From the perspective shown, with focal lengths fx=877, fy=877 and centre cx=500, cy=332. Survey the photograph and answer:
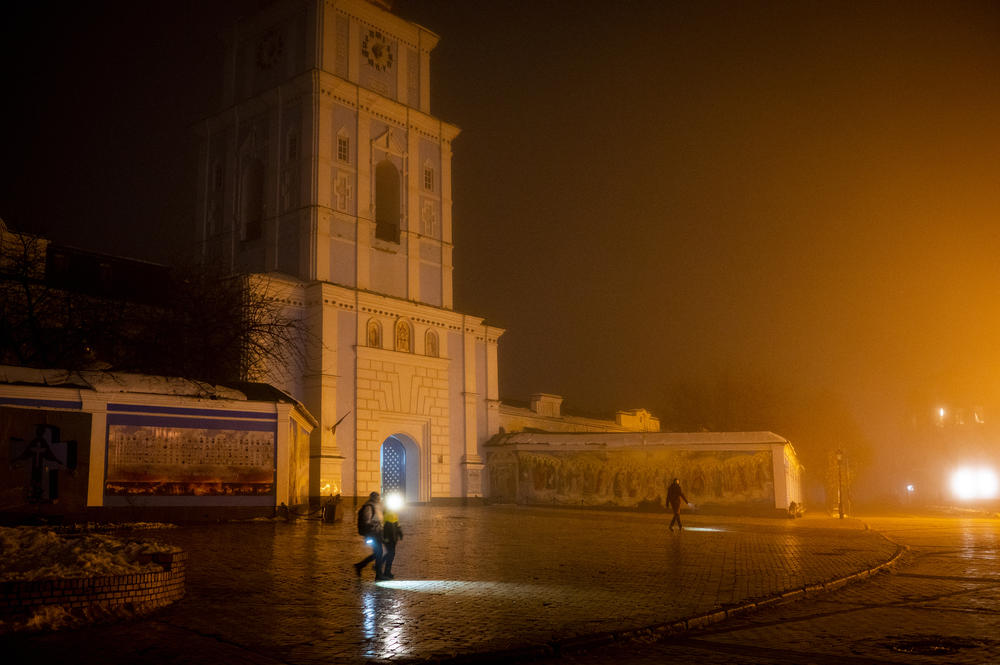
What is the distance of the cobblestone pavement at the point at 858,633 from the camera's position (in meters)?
7.39

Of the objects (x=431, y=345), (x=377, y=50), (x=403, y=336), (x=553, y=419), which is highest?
(x=377, y=50)

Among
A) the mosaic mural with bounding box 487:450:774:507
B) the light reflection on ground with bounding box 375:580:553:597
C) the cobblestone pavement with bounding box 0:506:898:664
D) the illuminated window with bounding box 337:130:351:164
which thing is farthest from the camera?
the illuminated window with bounding box 337:130:351:164

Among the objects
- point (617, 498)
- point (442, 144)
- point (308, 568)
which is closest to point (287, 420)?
point (308, 568)

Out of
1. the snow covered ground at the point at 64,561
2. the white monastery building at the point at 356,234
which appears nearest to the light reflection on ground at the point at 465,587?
the snow covered ground at the point at 64,561

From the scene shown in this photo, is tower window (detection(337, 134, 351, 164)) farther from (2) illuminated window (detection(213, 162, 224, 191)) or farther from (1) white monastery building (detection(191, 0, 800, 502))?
(2) illuminated window (detection(213, 162, 224, 191))

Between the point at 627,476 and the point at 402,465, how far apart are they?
11.4 meters

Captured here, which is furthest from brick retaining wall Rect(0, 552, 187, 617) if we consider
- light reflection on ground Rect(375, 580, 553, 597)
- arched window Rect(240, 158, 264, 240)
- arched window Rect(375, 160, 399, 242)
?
arched window Rect(240, 158, 264, 240)

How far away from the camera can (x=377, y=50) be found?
4516 cm

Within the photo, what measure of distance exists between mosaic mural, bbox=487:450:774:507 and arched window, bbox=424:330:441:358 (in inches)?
243

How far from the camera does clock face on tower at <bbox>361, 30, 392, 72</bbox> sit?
4462 centimetres

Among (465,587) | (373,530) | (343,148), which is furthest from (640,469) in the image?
(465,587)

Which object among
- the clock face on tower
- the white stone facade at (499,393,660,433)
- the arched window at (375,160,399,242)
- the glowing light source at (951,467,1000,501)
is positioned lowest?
the glowing light source at (951,467,1000,501)

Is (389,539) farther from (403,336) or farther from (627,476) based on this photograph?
(403,336)

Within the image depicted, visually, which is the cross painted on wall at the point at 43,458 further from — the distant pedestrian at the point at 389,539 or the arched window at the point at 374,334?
the arched window at the point at 374,334
